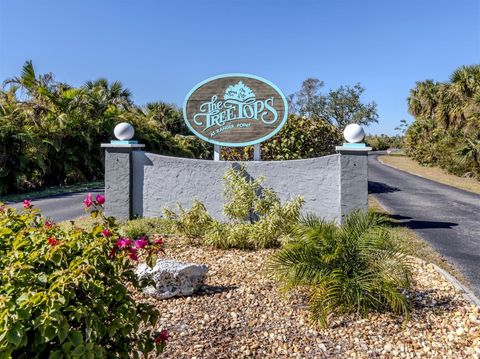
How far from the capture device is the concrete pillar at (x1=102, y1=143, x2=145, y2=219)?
25.5 ft

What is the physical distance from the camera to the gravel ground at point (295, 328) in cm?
314

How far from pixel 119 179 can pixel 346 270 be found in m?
5.51

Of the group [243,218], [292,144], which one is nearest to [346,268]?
[243,218]

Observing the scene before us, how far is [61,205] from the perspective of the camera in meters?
10.9

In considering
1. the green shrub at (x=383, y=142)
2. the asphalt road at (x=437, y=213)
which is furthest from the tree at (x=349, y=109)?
the asphalt road at (x=437, y=213)

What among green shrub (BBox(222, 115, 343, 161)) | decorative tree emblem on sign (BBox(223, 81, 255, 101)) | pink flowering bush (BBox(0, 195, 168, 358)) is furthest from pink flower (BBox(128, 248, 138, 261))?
green shrub (BBox(222, 115, 343, 161))

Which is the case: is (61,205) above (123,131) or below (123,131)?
below

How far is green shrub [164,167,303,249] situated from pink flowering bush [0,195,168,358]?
380 cm

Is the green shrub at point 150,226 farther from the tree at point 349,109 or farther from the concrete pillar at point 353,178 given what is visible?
the tree at point 349,109

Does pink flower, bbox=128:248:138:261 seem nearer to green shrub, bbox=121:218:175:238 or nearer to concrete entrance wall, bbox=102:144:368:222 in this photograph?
green shrub, bbox=121:218:175:238

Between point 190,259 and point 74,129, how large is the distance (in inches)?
487

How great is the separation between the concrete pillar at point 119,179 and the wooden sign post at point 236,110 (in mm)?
1611

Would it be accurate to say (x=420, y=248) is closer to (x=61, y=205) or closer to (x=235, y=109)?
(x=235, y=109)

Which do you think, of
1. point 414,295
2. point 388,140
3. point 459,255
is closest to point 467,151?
point 459,255
